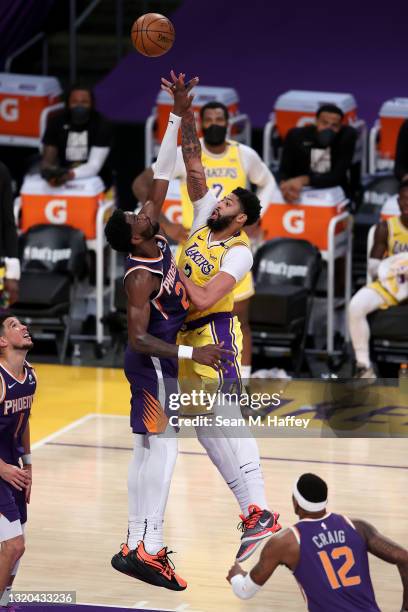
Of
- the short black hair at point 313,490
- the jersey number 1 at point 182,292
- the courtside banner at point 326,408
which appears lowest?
the courtside banner at point 326,408

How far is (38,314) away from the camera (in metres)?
11.7

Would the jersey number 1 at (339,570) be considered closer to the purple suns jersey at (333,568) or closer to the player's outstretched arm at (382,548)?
the purple suns jersey at (333,568)

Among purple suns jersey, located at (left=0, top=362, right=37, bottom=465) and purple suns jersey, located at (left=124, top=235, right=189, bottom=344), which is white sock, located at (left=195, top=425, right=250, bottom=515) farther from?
purple suns jersey, located at (left=0, top=362, right=37, bottom=465)

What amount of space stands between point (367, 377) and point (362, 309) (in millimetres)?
477

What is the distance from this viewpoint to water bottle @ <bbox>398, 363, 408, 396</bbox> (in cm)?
1097

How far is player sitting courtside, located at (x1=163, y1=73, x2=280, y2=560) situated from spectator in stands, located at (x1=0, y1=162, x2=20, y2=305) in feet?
6.65

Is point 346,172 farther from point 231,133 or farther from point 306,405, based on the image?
point 306,405

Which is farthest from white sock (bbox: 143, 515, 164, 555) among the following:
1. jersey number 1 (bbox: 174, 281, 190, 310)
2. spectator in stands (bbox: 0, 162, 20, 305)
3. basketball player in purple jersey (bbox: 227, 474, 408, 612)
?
spectator in stands (bbox: 0, 162, 20, 305)

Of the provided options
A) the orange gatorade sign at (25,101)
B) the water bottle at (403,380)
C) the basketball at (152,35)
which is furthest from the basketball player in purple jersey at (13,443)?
the orange gatorade sign at (25,101)

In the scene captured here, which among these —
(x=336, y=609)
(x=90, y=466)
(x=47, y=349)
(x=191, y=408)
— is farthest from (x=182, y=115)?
(x=47, y=349)

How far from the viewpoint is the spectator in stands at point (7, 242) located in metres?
9.75

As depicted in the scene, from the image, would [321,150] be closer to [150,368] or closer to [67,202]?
Answer: [67,202]

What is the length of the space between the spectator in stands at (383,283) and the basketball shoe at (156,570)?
382 cm

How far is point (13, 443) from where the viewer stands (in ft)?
22.7
